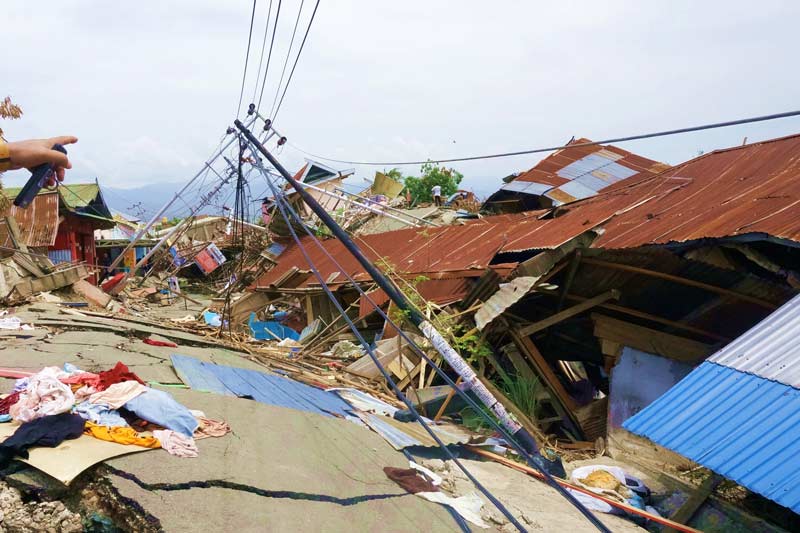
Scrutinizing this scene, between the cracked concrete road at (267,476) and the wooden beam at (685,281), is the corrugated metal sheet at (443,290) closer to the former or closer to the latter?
the wooden beam at (685,281)

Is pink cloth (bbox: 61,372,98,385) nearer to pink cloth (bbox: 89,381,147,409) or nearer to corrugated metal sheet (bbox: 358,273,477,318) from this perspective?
pink cloth (bbox: 89,381,147,409)

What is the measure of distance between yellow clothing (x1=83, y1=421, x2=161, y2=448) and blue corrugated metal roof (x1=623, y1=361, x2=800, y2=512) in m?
3.66

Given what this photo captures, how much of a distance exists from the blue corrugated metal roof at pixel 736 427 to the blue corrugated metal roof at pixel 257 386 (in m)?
3.47

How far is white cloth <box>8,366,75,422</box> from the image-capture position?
14.0ft

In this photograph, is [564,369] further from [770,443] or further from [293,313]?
[293,313]

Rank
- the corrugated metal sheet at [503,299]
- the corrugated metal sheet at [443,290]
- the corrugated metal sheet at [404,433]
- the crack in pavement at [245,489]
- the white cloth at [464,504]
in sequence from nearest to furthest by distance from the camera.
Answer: the crack in pavement at [245,489], the white cloth at [464,504], the corrugated metal sheet at [404,433], the corrugated metal sheet at [503,299], the corrugated metal sheet at [443,290]

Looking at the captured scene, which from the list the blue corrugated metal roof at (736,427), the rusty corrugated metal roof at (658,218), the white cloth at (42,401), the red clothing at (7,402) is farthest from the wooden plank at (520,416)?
the red clothing at (7,402)

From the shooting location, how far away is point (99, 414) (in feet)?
15.3

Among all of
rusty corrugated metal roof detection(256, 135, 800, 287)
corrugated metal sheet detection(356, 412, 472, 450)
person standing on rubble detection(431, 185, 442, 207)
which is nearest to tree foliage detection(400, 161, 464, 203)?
person standing on rubble detection(431, 185, 442, 207)

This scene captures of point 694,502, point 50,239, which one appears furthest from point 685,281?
point 50,239

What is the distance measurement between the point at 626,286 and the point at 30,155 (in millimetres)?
7843

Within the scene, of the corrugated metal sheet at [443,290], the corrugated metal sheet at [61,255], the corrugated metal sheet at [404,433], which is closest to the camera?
the corrugated metal sheet at [404,433]

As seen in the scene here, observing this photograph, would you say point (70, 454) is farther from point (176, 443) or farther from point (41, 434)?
point (176, 443)

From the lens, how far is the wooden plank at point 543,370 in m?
9.29
